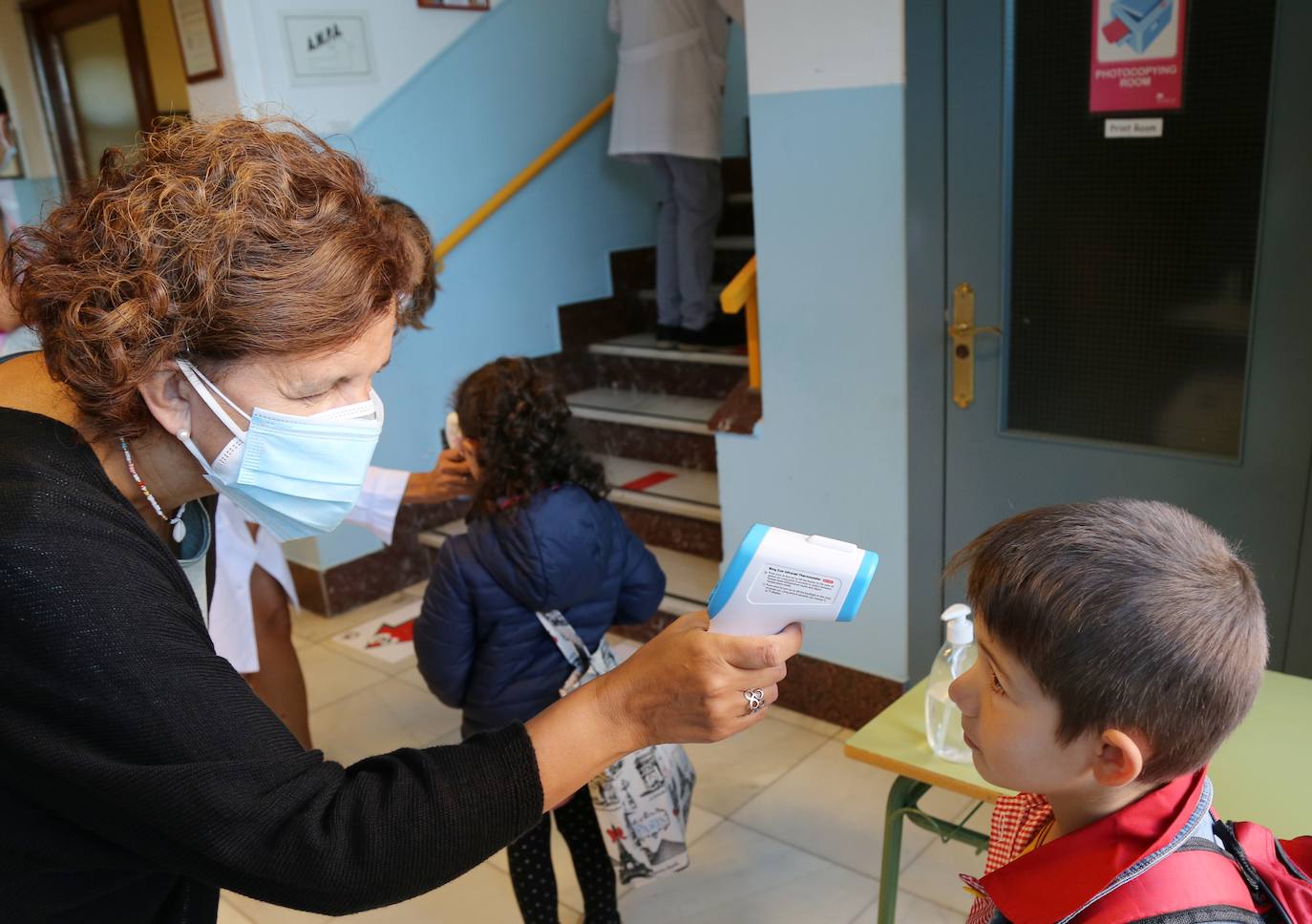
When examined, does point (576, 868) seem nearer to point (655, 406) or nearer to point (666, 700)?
point (666, 700)

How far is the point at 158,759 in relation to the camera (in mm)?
849

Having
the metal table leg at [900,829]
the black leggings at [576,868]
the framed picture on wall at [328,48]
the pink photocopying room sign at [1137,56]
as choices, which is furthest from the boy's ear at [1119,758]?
the framed picture on wall at [328,48]

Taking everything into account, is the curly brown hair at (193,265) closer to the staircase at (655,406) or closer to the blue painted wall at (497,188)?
the staircase at (655,406)

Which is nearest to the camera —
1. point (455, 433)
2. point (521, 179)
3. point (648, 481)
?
point (455, 433)

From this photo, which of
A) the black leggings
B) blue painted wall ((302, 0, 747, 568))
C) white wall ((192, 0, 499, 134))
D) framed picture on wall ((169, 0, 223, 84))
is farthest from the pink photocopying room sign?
framed picture on wall ((169, 0, 223, 84))

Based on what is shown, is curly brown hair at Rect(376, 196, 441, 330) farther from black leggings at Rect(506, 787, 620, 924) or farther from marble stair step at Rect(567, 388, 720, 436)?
marble stair step at Rect(567, 388, 720, 436)

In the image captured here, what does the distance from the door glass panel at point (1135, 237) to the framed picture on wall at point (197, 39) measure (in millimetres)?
2650

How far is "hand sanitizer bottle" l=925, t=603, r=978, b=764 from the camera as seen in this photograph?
Answer: 150cm

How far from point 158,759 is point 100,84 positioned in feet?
15.4

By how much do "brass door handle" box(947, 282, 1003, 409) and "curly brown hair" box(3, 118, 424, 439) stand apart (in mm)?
1726

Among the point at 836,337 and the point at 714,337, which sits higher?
the point at 836,337

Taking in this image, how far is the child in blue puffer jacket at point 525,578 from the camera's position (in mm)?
2016

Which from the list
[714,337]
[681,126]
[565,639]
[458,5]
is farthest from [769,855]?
[458,5]

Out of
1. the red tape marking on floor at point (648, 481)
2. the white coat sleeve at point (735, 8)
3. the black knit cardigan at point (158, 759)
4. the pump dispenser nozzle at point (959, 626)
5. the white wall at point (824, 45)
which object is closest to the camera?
the black knit cardigan at point (158, 759)
